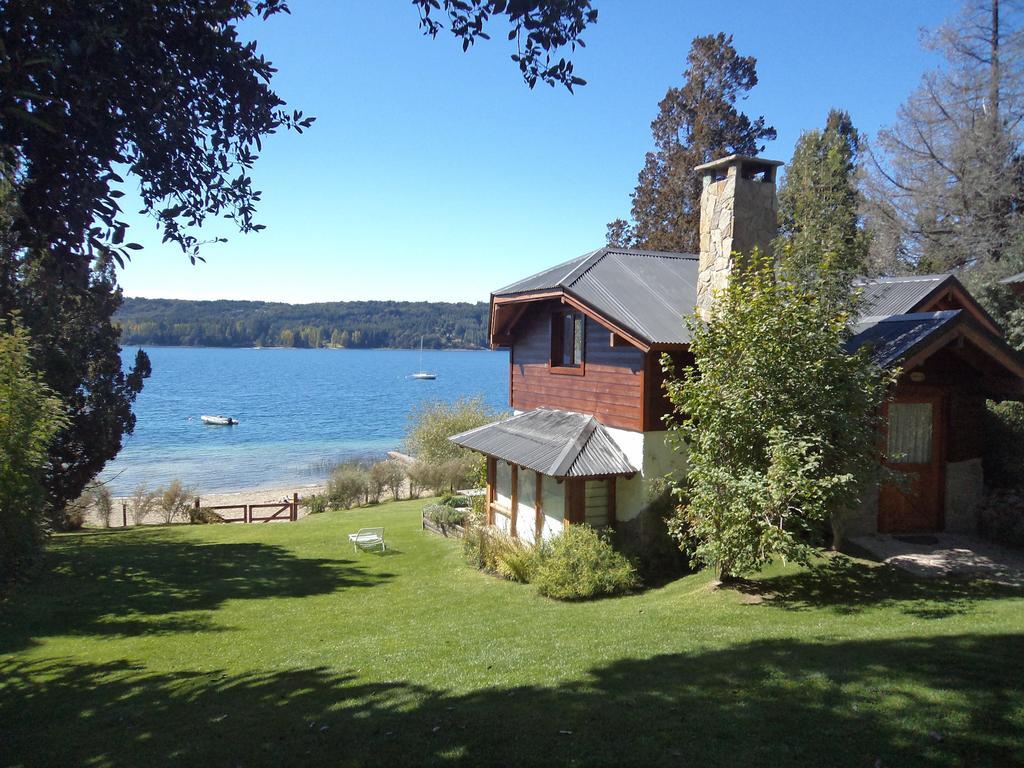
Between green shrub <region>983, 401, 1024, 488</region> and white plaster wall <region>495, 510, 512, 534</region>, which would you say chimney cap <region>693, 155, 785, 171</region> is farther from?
white plaster wall <region>495, 510, 512, 534</region>

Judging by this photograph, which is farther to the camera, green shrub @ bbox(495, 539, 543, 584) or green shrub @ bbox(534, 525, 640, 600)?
green shrub @ bbox(495, 539, 543, 584)

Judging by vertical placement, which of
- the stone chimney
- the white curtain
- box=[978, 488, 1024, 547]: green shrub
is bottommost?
box=[978, 488, 1024, 547]: green shrub

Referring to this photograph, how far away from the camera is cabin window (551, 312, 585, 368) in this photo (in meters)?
16.4

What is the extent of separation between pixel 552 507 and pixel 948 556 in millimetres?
7543

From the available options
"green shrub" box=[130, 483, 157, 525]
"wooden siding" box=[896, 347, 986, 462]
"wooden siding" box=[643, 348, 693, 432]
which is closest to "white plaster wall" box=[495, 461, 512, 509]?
"wooden siding" box=[643, 348, 693, 432]

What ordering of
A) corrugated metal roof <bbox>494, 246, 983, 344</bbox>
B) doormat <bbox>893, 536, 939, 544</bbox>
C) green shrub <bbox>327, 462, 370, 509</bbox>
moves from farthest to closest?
green shrub <bbox>327, 462, 370, 509</bbox>
corrugated metal roof <bbox>494, 246, 983, 344</bbox>
doormat <bbox>893, 536, 939, 544</bbox>

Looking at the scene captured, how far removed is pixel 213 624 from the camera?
501 inches

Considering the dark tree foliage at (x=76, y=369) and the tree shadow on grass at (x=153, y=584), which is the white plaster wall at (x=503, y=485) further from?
the dark tree foliage at (x=76, y=369)

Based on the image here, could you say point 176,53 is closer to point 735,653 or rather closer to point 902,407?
point 735,653

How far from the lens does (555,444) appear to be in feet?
49.0

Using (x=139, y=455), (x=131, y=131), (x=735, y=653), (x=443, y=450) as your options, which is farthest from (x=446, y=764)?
(x=139, y=455)

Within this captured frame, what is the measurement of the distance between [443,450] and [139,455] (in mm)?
36960

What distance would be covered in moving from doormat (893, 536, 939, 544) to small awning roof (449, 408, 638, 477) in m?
5.05

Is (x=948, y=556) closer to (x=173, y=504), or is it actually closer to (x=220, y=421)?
(x=173, y=504)
